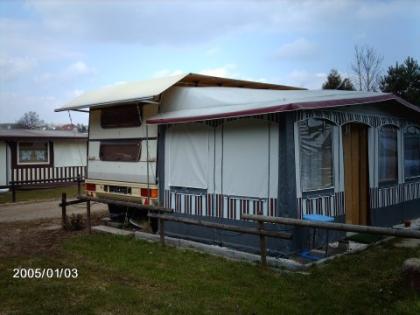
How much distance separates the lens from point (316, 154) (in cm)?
782

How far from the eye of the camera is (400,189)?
10.2 m

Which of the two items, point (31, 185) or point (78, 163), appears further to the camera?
point (78, 163)

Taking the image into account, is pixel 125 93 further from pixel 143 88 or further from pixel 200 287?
pixel 200 287

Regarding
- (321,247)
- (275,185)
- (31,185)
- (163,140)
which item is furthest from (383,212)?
(31,185)

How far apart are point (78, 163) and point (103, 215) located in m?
12.0

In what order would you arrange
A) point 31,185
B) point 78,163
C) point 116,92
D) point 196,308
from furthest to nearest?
1. point 78,163
2. point 31,185
3. point 116,92
4. point 196,308

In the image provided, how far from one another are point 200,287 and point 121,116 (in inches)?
198

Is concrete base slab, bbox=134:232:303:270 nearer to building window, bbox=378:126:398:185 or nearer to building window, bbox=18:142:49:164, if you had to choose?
building window, bbox=378:126:398:185

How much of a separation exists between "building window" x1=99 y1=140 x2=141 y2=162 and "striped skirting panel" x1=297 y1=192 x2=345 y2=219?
11.9 feet

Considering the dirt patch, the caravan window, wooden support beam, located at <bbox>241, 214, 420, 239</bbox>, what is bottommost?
the dirt patch

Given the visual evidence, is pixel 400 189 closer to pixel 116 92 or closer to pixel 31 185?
pixel 116 92

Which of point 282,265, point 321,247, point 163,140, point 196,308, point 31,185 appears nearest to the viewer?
point 196,308

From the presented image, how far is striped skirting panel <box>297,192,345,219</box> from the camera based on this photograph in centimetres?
741

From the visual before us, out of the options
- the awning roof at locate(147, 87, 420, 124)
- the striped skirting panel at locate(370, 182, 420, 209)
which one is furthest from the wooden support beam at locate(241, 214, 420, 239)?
the striped skirting panel at locate(370, 182, 420, 209)
